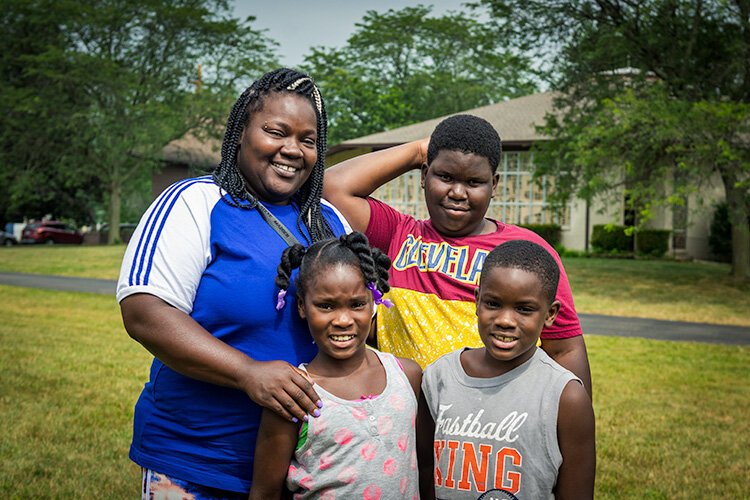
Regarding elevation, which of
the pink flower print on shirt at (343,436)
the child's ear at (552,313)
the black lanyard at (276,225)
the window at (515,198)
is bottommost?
the pink flower print on shirt at (343,436)

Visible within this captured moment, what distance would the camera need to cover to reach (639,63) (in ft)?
61.4

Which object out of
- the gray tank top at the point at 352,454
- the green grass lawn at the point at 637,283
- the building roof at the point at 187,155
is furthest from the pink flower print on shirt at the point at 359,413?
the building roof at the point at 187,155

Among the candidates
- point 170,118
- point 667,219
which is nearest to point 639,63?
point 667,219

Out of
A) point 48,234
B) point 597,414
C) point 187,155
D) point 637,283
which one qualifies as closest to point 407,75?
point 187,155

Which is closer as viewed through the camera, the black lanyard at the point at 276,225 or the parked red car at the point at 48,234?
the black lanyard at the point at 276,225

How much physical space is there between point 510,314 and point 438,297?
0.34m

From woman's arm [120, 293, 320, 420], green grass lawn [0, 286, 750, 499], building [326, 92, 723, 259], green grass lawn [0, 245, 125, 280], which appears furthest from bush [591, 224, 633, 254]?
woman's arm [120, 293, 320, 420]

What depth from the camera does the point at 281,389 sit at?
2188mm

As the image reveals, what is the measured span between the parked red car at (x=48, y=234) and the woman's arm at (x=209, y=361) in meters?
41.8

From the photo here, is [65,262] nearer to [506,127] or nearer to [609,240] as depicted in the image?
[506,127]

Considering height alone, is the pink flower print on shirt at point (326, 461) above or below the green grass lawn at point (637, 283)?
above

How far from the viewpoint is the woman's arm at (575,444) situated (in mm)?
2283

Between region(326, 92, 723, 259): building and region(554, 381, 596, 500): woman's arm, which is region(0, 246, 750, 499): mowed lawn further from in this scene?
region(326, 92, 723, 259): building

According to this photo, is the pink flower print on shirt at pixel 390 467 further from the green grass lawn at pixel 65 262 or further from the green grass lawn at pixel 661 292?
the green grass lawn at pixel 65 262
